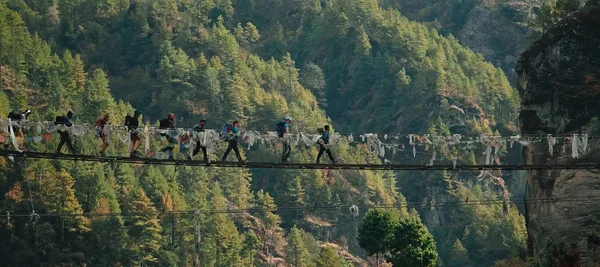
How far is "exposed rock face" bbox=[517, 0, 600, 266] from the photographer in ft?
340

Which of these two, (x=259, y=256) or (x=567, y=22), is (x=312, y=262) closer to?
(x=259, y=256)

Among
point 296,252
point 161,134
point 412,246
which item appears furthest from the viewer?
point 296,252

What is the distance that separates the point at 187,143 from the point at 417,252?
67.3 metres

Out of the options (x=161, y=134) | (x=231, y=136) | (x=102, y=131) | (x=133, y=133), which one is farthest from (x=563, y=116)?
(x=102, y=131)

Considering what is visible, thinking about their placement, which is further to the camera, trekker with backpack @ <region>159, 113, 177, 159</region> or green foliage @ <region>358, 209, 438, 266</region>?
green foliage @ <region>358, 209, 438, 266</region>

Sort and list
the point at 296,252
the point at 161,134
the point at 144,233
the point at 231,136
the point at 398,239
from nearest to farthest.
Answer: the point at 161,134
the point at 231,136
the point at 398,239
the point at 144,233
the point at 296,252

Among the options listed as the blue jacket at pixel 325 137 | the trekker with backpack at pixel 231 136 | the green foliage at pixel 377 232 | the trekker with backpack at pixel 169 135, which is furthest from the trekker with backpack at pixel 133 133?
the green foliage at pixel 377 232

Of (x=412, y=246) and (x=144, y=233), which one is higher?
(x=412, y=246)

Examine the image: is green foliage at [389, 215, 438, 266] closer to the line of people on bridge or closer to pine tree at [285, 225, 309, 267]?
pine tree at [285, 225, 309, 267]

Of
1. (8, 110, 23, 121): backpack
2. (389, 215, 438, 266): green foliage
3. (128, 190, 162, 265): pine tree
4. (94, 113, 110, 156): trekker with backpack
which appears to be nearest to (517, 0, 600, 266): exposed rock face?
(389, 215, 438, 266): green foliage

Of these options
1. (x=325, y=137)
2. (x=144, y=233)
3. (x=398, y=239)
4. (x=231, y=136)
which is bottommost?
(x=144, y=233)

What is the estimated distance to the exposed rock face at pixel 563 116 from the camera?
103625mm

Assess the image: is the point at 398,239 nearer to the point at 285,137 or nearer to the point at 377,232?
the point at 377,232

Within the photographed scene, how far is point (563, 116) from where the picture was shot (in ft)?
359
